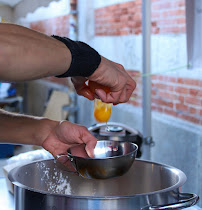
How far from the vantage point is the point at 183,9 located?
2.29m

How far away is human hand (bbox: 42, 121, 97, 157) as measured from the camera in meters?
1.20

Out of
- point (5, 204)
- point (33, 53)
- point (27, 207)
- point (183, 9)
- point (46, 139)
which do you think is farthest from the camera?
point (183, 9)

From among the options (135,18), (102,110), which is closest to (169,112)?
(135,18)

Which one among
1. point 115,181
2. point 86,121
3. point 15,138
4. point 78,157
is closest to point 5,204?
point 15,138

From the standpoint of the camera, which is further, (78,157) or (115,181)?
(115,181)

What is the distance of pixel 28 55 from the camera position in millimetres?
881

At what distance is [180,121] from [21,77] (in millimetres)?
1634

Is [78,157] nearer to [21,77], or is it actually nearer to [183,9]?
[21,77]

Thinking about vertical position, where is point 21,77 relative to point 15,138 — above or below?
above

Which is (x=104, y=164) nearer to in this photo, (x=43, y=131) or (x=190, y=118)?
(x=43, y=131)

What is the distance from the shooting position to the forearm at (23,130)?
1.32 m

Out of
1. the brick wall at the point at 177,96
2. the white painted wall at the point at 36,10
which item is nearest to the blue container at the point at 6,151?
the white painted wall at the point at 36,10

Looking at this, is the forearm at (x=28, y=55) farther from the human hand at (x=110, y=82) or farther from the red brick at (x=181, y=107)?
the red brick at (x=181, y=107)

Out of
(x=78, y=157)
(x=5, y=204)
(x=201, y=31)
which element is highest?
(x=201, y=31)
